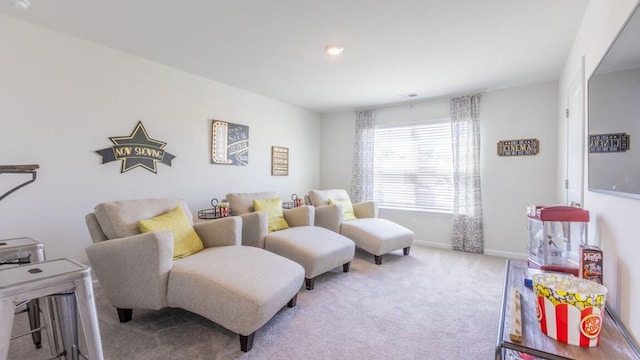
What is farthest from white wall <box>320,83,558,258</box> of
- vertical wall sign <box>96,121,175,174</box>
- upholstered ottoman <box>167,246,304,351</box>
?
vertical wall sign <box>96,121,175,174</box>

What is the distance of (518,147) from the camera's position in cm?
399

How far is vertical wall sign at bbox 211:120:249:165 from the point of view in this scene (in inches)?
152

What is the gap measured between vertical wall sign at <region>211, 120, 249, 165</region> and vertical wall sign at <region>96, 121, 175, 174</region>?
640 millimetres

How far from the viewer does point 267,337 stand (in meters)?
2.03

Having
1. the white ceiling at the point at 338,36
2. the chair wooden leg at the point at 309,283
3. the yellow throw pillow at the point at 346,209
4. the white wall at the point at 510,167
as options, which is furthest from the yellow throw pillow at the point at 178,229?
the white wall at the point at 510,167

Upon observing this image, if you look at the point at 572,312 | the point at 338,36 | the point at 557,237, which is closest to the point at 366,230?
the point at 557,237

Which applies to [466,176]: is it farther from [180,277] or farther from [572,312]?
[180,277]

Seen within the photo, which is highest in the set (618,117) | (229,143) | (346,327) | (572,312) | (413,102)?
(413,102)

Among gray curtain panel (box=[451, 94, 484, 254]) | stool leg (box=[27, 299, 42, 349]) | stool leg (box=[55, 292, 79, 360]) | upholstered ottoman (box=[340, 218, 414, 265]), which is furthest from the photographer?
gray curtain panel (box=[451, 94, 484, 254])

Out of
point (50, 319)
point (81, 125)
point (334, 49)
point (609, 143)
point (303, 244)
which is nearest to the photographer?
point (609, 143)

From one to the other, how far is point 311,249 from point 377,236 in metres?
1.09

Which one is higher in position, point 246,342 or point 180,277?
point 180,277

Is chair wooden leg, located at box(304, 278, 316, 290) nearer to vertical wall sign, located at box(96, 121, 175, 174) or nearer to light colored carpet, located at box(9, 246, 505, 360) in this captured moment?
light colored carpet, located at box(9, 246, 505, 360)

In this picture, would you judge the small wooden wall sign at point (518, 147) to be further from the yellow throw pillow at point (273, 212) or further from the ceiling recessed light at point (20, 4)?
the ceiling recessed light at point (20, 4)
